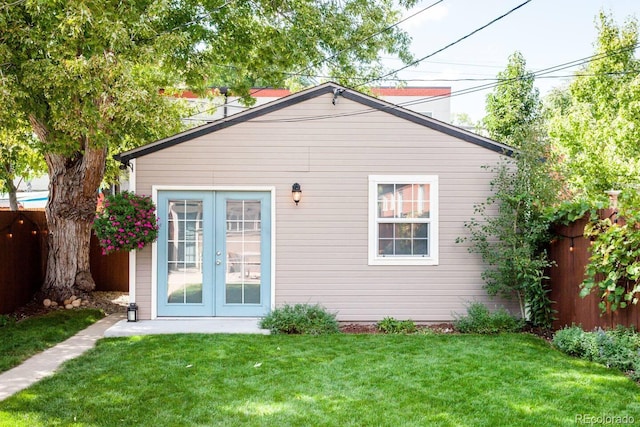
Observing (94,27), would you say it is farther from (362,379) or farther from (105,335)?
(362,379)

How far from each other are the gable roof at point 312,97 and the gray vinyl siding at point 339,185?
0.25ft

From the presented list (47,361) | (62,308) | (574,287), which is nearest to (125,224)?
(47,361)

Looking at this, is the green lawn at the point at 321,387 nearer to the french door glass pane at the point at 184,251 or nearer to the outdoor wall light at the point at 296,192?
the french door glass pane at the point at 184,251

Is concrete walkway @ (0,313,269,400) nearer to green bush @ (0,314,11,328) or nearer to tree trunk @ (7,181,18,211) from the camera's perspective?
green bush @ (0,314,11,328)

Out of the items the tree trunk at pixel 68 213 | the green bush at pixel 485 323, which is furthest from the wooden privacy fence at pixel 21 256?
the green bush at pixel 485 323

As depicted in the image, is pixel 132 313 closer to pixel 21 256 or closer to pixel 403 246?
pixel 21 256

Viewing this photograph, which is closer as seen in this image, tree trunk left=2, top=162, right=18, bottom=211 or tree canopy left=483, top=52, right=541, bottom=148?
tree trunk left=2, top=162, right=18, bottom=211

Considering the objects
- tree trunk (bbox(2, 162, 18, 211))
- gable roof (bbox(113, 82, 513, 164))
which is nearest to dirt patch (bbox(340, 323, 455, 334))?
gable roof (bbox(113, 82, 513, 164))

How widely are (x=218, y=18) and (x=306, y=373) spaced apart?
784 centimetres

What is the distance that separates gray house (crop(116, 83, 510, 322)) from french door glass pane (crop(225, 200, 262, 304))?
0.02m

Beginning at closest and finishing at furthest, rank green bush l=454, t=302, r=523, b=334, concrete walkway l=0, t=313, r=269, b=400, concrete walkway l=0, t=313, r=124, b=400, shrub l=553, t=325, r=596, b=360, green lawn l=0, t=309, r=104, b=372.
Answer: concrete walkway l=0, t=313, r=124, b=400 → concrete walkway l=0, t=313, r=269, b=400 → shrub l=553, t=325, r=596, b=360 → green lawn l=0, t=309, r=104, b=372 → green bush l=454, t=302, r=523, b=334

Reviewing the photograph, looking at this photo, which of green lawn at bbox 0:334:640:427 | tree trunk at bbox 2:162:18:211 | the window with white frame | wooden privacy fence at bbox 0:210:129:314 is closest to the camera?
green lawn at bbox 0:334:640:427

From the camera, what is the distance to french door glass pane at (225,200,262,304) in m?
7.68

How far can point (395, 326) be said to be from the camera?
7.32m
